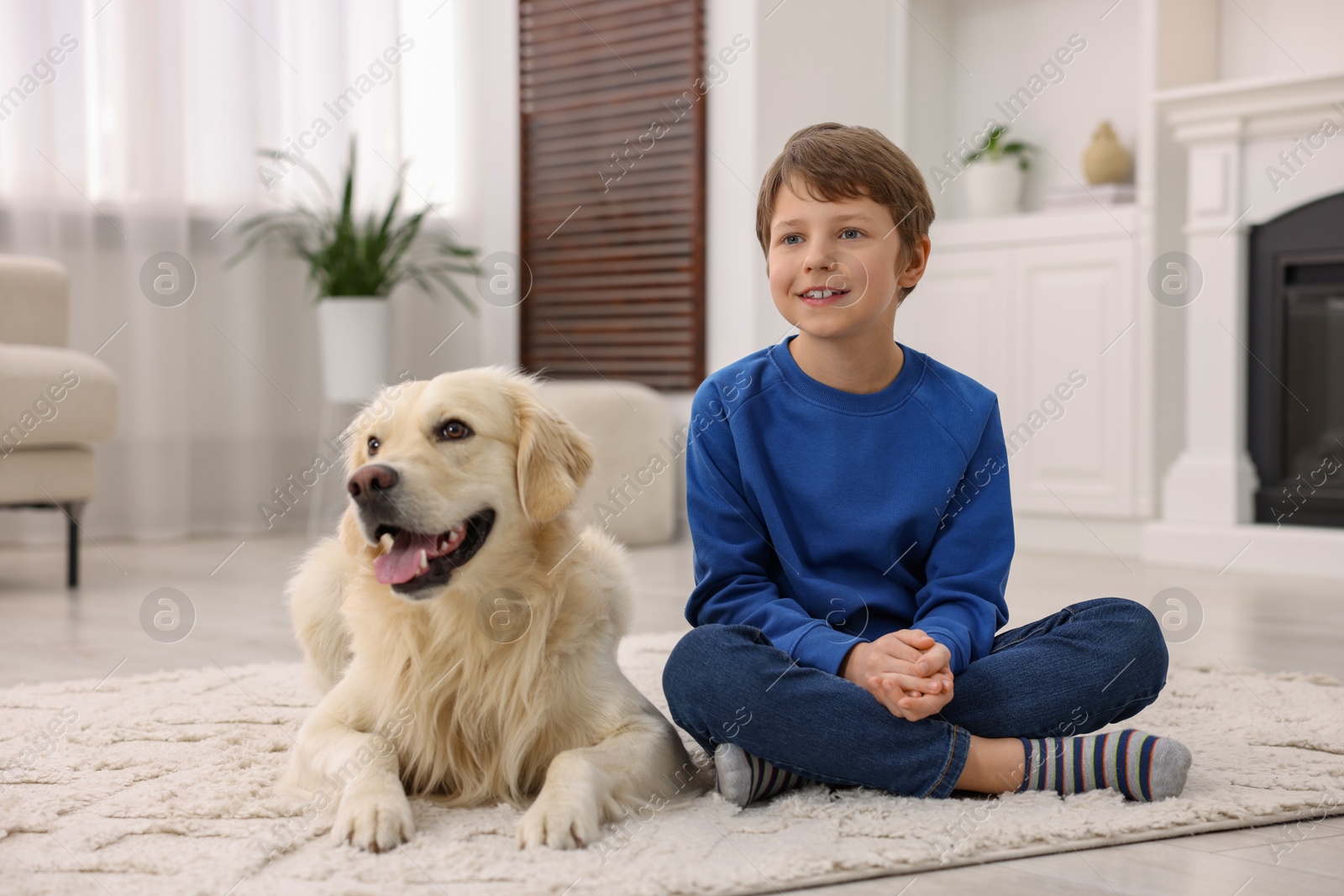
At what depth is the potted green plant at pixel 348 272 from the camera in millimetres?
4383

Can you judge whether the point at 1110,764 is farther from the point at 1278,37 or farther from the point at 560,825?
the point at 1278,37

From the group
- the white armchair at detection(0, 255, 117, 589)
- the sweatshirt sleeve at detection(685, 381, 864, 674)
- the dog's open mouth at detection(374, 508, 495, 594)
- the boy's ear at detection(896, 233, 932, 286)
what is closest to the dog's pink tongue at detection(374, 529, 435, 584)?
the dog's open mouth at detection(374, 508, 495, 594)

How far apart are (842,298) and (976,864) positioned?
2.16 feet

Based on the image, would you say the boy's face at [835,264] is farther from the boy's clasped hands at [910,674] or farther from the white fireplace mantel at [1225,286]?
the white fireplace mantel at [1225,286]

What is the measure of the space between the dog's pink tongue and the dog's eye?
A: 0.37 ft

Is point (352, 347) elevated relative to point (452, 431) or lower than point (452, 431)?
elevated

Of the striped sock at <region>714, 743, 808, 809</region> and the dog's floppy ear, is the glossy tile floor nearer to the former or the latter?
the striped sock at <region>714, 743, 808, 809</region>

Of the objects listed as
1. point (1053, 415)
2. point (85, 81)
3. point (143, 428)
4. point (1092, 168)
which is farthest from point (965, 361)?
point (85, 81)

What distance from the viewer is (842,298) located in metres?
1.49

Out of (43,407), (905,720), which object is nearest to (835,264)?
(905,720)

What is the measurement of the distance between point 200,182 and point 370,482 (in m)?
3.70

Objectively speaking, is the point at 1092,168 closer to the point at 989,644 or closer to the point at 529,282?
the point at 529,282

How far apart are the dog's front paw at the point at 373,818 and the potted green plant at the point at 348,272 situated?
3090 millimetres

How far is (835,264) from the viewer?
1483mm
